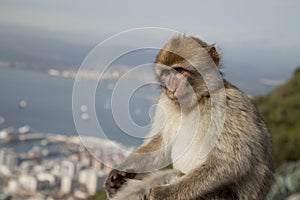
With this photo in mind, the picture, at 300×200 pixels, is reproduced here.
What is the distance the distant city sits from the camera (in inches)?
534

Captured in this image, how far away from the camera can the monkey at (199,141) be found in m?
3.66

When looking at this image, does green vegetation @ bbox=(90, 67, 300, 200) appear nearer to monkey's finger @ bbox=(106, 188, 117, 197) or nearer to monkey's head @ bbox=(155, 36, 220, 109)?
monkey's finger @ bbox=(106, 188, 117, 197)

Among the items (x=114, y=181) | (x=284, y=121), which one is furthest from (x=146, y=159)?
(x=284, y=121)

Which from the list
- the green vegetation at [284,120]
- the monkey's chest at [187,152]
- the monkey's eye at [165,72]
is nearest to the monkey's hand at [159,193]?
the monkey's chest at [187,152]

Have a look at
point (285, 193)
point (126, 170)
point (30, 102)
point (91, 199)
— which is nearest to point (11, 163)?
point (91, 199)

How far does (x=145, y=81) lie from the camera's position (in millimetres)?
3896

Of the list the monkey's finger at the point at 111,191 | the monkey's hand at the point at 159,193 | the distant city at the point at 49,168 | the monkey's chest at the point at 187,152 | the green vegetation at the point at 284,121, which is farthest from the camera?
the green vegetation at the point at 284,121

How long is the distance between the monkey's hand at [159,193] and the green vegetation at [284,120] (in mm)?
6949

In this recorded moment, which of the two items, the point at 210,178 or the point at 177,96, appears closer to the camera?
the point at 210,178

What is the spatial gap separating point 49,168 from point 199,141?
1737 centimetres

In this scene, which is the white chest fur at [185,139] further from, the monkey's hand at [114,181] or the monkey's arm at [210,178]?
the monkey's hand at [114,181]

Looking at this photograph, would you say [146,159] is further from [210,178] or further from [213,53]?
[213,53]

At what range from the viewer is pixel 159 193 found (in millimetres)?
3617

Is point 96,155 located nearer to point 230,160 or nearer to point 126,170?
point 126,170
